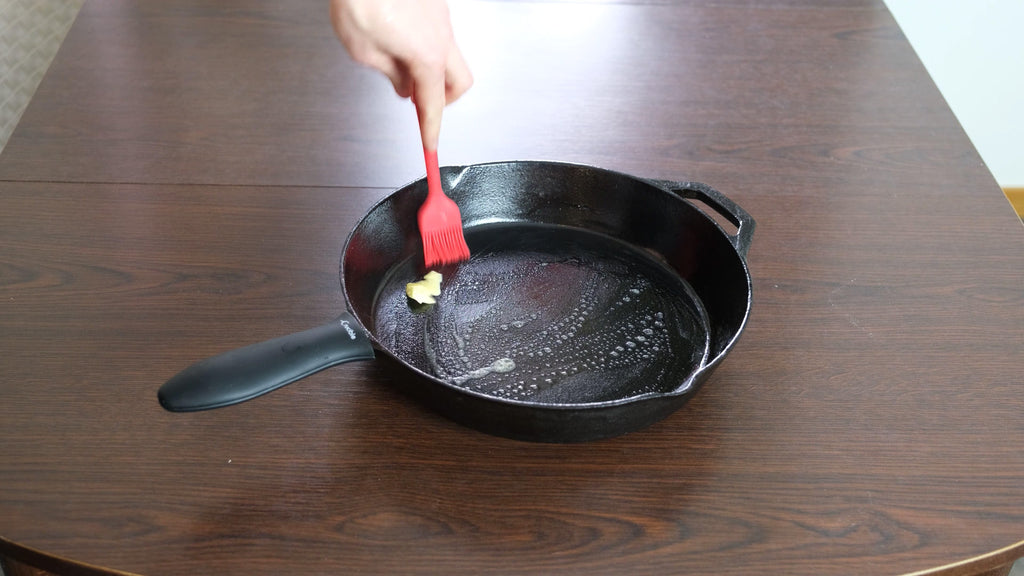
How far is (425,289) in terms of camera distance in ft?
2.81

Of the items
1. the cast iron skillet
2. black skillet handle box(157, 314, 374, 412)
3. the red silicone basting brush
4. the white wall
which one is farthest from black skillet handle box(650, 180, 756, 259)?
the white wall

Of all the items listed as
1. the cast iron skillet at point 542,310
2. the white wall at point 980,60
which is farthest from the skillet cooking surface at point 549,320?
the white wall at point 980,60

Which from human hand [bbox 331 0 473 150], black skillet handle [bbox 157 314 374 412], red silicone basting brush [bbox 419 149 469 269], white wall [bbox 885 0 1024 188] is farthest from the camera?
white wall [bbox 885 0 1024 188]

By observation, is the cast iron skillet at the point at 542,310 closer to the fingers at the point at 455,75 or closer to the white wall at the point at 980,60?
the fingers at the point at 455,75

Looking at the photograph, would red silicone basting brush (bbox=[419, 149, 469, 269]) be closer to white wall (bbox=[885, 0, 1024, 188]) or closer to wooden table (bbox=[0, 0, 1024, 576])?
wooden table (bbox=[0, 0, 1024, 576])

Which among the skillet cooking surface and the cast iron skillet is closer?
the cast iron skillet

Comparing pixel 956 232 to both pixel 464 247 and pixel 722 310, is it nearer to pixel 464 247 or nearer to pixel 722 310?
pixel 722 310

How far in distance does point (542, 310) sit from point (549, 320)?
2cm

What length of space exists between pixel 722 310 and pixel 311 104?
61 cm

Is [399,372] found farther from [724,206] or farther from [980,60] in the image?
[980,60]

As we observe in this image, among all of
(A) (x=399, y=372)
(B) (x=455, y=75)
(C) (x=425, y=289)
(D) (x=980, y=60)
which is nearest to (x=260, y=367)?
(A) (x=399, y=372)

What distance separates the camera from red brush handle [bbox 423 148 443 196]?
0.84m

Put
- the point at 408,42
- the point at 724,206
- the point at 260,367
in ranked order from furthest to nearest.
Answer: the point at 724,206 → the point at 408,42 → the point at 260,367

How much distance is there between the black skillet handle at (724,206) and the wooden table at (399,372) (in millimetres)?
82
